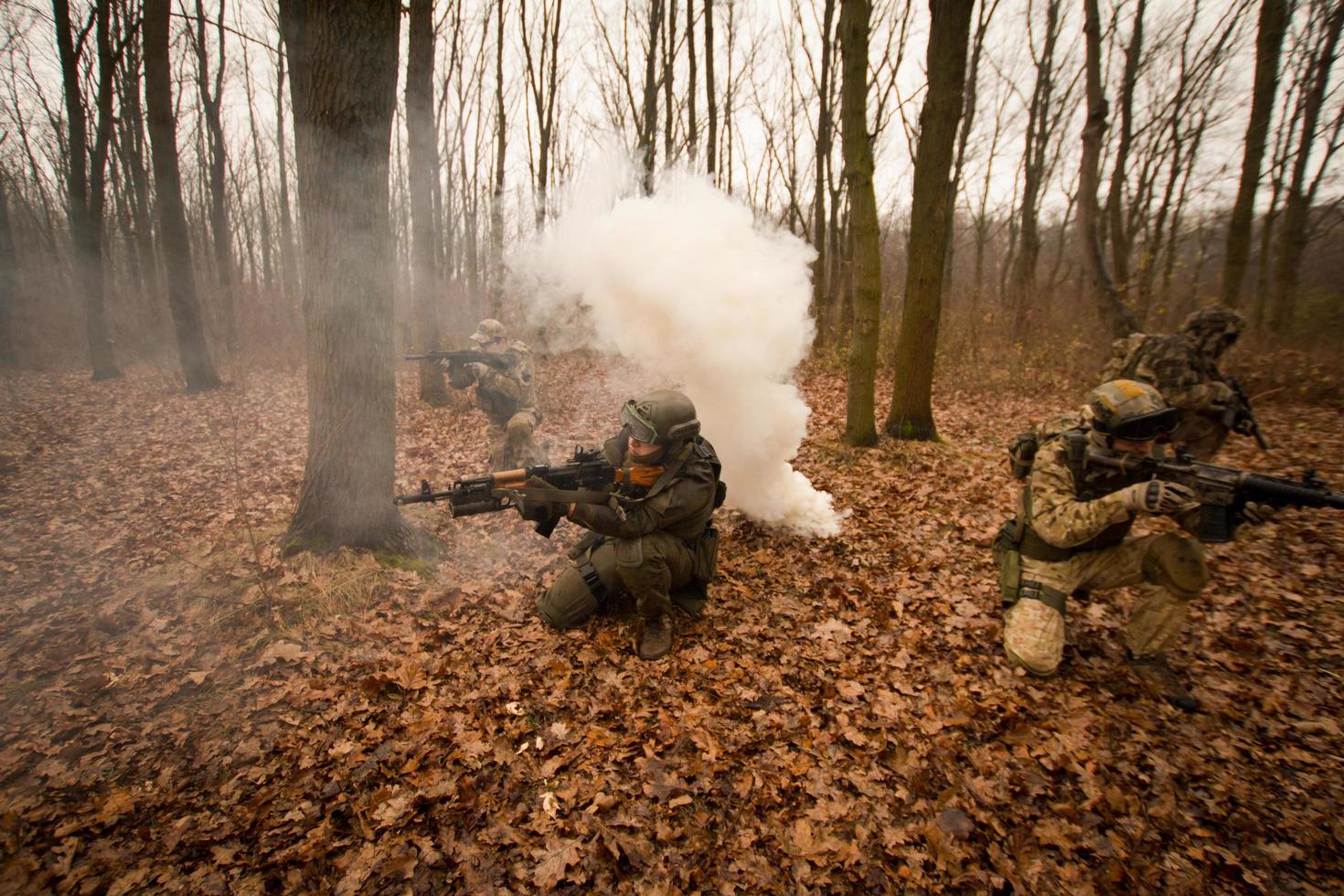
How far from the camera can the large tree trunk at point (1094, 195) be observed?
11062mm

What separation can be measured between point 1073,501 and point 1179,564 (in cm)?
68

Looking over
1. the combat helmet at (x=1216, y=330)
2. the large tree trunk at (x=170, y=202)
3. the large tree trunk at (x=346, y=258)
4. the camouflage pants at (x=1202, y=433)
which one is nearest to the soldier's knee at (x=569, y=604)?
the large tree trunk at (x=346, y=258)

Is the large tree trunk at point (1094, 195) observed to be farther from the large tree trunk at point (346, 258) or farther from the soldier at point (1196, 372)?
the large tree trunk at point (346, 258)

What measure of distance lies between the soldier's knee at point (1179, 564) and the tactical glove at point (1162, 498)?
489 millimetres

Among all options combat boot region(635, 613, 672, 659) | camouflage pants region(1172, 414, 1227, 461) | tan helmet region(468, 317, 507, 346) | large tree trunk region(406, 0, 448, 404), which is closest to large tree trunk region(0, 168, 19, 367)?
large tree trunk region(406, 0, 448, 404)

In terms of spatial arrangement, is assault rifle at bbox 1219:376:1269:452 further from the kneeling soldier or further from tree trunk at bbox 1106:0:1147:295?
tree trunk at bbox 1106:0:1147:295

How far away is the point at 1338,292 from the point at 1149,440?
15.2m

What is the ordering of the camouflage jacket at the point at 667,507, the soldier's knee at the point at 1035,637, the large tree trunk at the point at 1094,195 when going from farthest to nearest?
1. the large tree trunk at the point at 1094,195
2. the camouflage jacket at the point at 667,507
3. the soldier's knee at the point at 1035,637

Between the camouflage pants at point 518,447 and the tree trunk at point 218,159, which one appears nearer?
the camouflage pants at point 518,447

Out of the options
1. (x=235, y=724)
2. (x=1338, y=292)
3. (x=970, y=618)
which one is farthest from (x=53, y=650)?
→ (x=1338, y=292)

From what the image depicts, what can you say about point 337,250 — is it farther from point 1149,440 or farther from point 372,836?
point 1149,440

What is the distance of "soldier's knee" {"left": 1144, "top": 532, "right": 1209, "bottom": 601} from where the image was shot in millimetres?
3520

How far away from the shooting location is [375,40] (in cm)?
443

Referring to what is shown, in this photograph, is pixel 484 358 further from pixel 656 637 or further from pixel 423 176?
pixel 656 637
